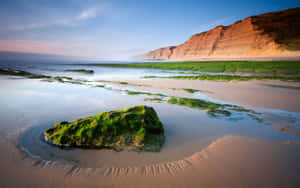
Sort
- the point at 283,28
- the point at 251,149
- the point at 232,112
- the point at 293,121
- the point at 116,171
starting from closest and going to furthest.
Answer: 1. the point at 116,171
2. the point at 251,149
3. the point at 293,121
4. the point at 232,112
5. the point at 283,28

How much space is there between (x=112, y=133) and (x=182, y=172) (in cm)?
144

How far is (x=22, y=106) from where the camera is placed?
4883 mm

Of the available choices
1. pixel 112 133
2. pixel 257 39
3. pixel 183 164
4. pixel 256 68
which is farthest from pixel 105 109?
pixel 257 39

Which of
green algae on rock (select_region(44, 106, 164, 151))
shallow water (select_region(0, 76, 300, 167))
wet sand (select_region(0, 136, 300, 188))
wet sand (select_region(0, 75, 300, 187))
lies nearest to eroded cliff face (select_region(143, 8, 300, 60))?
shallow water (select_region(0, 76, 300, 167))

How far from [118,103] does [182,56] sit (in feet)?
383

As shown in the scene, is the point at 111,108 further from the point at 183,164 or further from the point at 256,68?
the point at 256,68

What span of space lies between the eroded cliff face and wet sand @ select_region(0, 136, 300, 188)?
6339 cm

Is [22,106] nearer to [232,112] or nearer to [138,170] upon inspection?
[138,170]

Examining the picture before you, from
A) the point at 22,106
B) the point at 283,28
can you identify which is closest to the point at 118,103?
the point at 22,106

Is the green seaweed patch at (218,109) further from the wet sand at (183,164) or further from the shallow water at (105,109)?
the wet sand at (183,164)

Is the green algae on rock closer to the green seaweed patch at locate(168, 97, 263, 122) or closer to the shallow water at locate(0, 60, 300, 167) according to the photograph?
the shallow water at locate(0, 60, 300, 167)

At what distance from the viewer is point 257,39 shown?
66500 mm

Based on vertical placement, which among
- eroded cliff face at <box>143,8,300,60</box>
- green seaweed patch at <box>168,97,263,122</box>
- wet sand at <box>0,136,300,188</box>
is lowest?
wet sand at <box>0,136,300,188</box>

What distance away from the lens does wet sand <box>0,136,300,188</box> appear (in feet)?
6.23
